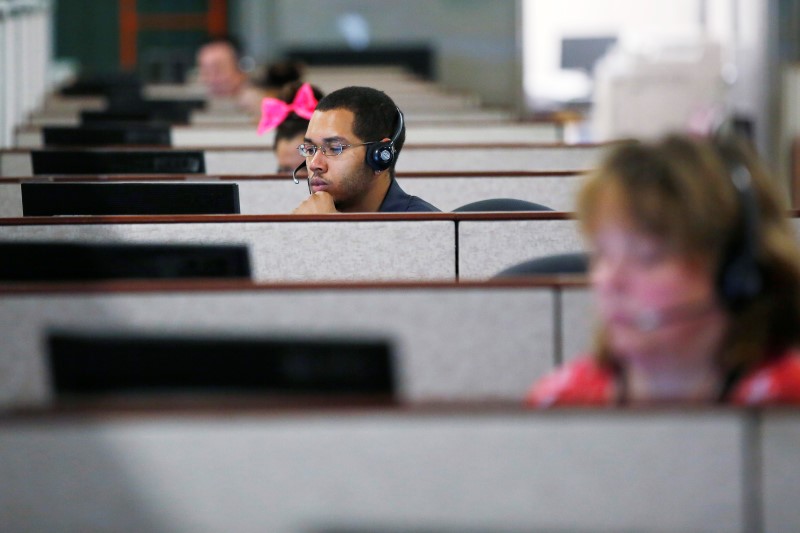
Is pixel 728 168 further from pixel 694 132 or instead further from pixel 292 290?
pixel 292 290

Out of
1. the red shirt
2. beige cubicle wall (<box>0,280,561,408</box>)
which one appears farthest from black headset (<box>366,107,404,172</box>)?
the red shirt

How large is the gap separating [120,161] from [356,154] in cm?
110

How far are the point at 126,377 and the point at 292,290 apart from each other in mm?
416

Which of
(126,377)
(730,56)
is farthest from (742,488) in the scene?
(730,56)

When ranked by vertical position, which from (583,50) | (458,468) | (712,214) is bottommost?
(458,468)

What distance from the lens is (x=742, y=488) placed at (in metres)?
1.21

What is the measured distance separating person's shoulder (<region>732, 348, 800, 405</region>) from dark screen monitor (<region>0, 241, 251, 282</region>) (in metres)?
0.92

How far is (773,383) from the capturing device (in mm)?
1294

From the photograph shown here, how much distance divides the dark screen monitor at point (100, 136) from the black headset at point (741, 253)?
3.75 meters

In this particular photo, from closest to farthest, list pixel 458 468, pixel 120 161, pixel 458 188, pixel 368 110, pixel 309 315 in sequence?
1. pixel 458 468
2. pixel 309 315
3. pixel 368 110
4. pixel 458 188
5. pixel 120 161

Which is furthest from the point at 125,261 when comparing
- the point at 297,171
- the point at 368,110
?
the point at 297,171

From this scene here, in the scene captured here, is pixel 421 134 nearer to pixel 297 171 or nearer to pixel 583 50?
pixel 297 171

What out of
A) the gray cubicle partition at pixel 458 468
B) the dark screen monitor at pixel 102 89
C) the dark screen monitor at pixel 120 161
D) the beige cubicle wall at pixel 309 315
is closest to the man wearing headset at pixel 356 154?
the dark screen monitor at pixel 120 161

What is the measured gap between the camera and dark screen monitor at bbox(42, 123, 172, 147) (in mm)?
4727
